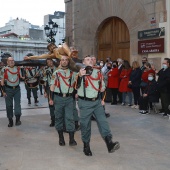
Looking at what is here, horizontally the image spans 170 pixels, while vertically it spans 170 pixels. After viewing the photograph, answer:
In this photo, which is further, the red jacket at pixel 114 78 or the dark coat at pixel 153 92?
the red jacket at pixel 114 78

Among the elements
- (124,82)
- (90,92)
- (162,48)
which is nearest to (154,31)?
(162,48)

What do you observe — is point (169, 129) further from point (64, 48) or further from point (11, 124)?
point (11, 124)

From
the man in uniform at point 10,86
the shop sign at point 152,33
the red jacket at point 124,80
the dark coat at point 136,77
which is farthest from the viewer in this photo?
the red jacket at point 124,80

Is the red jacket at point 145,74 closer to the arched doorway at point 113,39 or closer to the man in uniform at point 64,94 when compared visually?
the arched doorway at point 113,39

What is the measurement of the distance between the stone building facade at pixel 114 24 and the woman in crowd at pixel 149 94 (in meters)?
1.81

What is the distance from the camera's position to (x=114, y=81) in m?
11.4

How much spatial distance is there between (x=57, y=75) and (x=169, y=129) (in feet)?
10.4

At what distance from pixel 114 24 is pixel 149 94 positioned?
4.99 metres

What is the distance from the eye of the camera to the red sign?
10.8 meters

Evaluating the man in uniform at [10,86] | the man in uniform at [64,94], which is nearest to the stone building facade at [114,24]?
the man in uniform at [10,86]

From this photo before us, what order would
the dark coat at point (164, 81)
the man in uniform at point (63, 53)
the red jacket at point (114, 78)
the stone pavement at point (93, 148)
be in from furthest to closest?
the red jacket at point (114, 78) → the dark coat at point (164, 81) → the man in uniform at point (63, 53) → the stone pavement at point (93, 148)

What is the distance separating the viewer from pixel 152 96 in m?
9.24

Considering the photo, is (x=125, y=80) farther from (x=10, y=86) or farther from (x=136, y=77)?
(x=10, y=86)

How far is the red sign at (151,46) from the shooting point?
427 inches
